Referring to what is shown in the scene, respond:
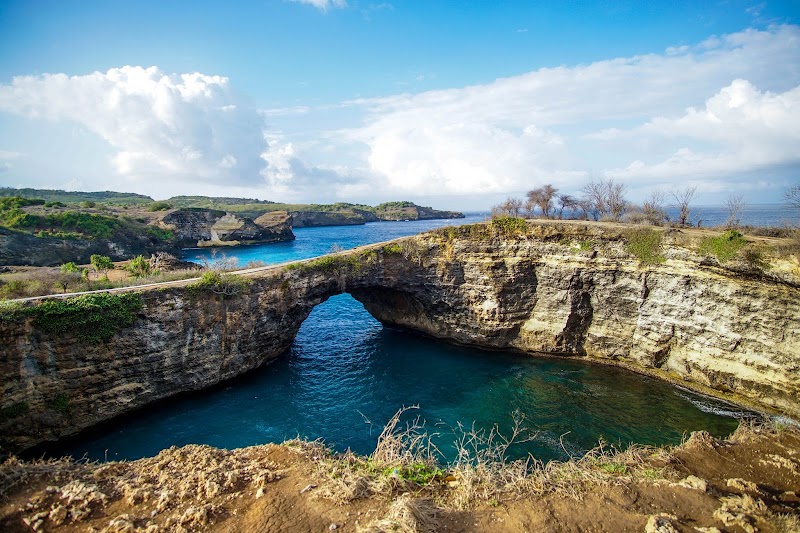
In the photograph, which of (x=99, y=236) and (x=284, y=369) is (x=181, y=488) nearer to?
(x=284, y=369)

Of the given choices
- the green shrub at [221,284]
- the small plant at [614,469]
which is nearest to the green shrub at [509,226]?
the green shrub at [221,284]

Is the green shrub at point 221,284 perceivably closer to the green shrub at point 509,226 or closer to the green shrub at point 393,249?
the green shrub at point 393,249

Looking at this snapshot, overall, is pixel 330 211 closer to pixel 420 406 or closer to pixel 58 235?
pixel 58 235

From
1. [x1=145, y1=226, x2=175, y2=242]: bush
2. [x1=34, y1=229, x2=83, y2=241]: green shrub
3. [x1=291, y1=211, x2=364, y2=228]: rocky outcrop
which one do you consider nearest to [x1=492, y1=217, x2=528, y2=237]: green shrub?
[x1=34, y1=229, x2=83, y2=241]: green shrub

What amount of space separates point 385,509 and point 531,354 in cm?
2252

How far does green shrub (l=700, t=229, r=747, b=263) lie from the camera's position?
71.1 ft

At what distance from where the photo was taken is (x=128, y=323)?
66.4 feet

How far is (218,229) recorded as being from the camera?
95750mm

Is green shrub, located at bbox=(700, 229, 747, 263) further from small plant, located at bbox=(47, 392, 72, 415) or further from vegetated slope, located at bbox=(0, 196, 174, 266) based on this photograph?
vegetated slope, located at bbox=(0, 196, 174, 266)

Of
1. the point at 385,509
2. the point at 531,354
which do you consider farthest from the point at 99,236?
the point at 385,509

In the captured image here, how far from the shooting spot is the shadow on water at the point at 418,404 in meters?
18.9

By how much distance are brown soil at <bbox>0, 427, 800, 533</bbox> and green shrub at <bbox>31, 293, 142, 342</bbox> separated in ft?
31.5

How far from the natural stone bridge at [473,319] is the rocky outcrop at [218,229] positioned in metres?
73.1

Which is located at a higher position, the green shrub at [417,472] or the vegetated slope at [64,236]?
the vegetated slope at [64,236]
